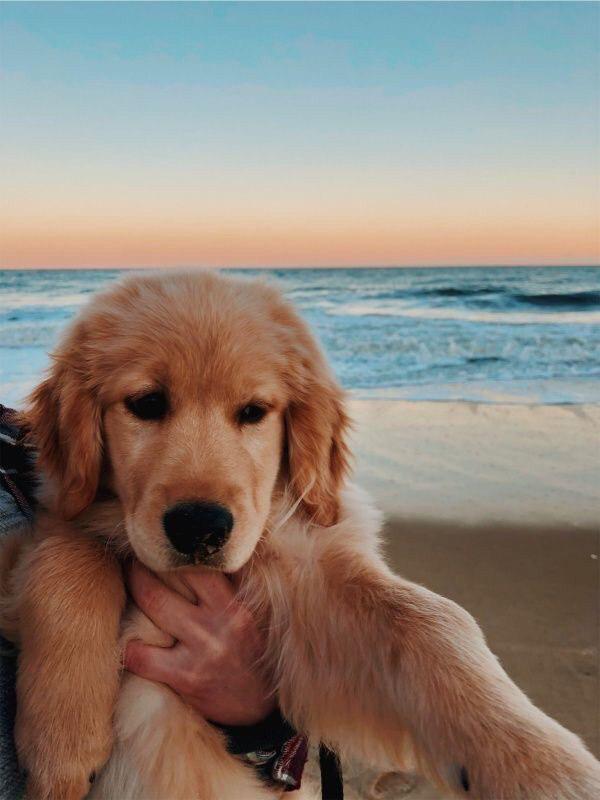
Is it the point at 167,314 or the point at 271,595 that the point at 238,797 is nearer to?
the point at 271,595

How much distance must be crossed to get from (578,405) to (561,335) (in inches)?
254

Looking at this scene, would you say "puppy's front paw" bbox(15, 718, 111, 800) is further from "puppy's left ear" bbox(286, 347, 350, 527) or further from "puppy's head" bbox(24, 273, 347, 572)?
"puppy's left ear" bbox(286, 347, 350, 527)

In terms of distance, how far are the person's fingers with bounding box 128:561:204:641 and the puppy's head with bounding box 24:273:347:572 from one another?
5.5 inches

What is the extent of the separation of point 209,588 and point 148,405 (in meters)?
0.47

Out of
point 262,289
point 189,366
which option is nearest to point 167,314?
point 189,366

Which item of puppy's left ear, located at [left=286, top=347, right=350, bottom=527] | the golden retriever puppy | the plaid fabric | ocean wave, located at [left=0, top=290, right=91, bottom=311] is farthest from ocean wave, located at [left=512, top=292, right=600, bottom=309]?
the plaid fabric

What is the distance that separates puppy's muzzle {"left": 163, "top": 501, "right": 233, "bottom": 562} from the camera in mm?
1605

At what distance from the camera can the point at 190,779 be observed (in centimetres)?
160

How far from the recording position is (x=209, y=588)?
1828 millimetres

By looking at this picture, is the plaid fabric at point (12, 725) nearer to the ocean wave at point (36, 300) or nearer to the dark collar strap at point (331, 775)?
the dark collar strap at point (331, 775)

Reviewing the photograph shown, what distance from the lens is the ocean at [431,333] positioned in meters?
8.99

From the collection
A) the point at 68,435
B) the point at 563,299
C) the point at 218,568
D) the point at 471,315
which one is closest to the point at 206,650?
the point at 218,568

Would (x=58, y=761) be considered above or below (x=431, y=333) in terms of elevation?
above

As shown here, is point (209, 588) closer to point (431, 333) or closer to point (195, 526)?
point (195, 526)
